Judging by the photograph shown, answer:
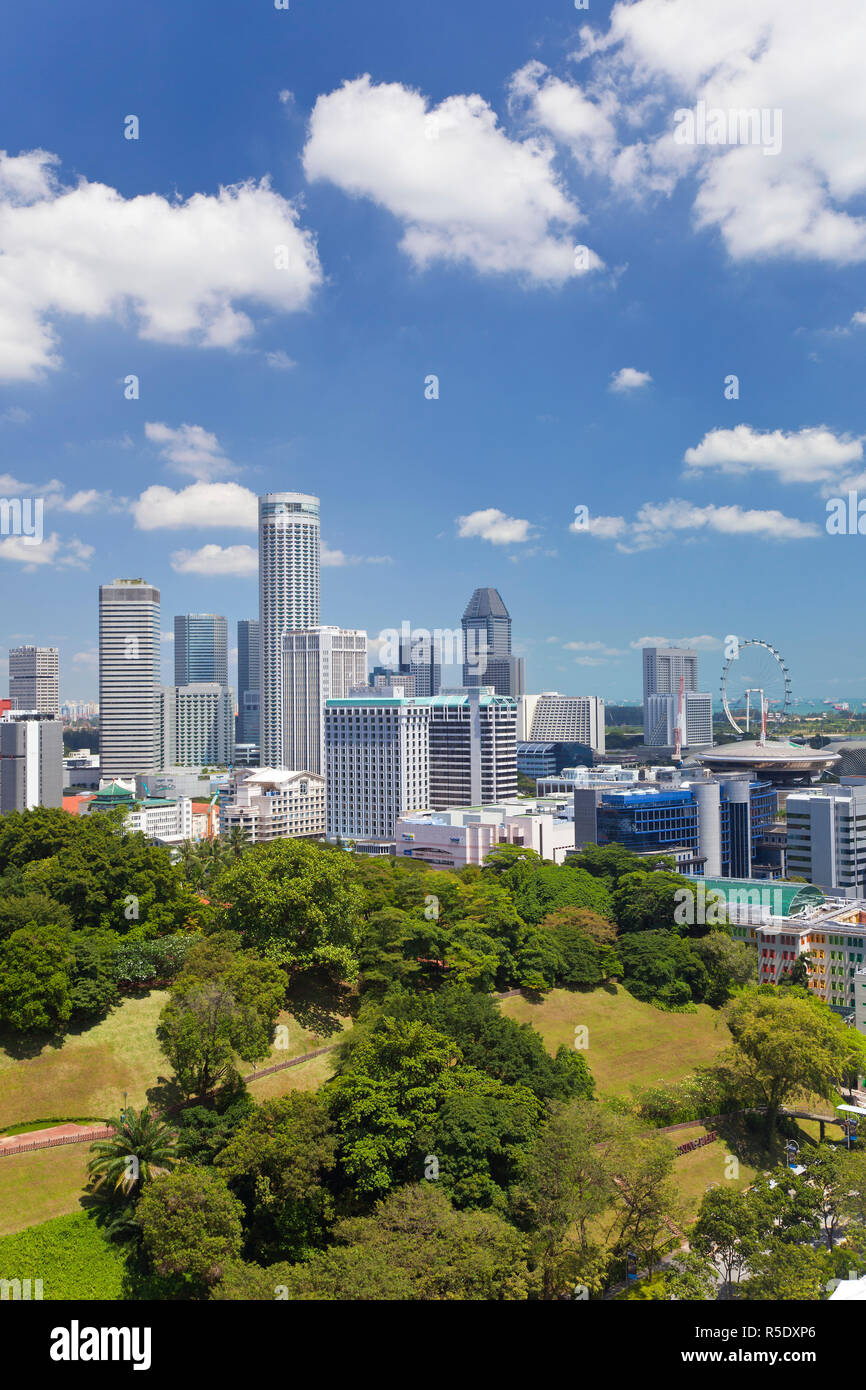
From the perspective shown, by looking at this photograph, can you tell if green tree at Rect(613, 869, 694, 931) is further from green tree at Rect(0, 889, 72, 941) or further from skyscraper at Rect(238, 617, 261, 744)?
skyscraper at Rect(238, 617, 261, 744)

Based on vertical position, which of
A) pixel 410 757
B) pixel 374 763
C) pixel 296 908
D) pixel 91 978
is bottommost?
pixel 91 978

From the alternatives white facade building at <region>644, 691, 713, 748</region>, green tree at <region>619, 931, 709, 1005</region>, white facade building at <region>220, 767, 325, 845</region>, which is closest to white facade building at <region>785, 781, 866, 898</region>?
green tree at <region>619, 931, 709, 1005</region>

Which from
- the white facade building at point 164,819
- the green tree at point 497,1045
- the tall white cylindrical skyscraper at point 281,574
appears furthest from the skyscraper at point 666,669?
the green tree at point 497,1045

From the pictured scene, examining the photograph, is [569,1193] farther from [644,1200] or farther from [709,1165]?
[709,1165]

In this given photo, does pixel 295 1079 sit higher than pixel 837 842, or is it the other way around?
pixel 837 842

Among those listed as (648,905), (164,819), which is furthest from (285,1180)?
(164,819)
